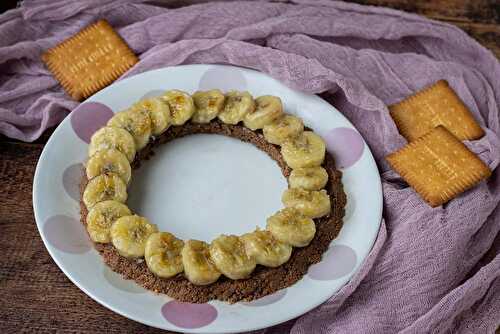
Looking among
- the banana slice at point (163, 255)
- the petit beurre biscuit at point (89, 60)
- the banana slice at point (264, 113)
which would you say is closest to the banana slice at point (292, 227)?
the banana slice at point (163, 255)

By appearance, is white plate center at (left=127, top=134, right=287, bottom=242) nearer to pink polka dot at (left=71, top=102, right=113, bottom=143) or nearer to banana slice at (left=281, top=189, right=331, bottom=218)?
banana slice at (left=281, top=189, right=331, bottom=218)

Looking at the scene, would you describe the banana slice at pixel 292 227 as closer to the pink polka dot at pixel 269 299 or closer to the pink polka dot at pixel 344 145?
the pink polka dot at pixel 269 299

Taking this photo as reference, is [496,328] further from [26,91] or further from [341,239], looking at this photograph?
[26,91]

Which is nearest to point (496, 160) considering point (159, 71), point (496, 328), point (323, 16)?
point (496, 328)

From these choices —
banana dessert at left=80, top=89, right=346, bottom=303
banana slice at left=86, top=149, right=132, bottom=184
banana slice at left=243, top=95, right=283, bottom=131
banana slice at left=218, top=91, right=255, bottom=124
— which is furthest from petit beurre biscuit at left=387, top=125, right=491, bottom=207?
banana slice at left=86, top=149, right=132, bottom=184

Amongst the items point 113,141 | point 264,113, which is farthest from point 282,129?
point 113,141

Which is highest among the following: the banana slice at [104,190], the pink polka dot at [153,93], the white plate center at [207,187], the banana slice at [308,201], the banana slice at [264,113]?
the banana slice at [264,113]
